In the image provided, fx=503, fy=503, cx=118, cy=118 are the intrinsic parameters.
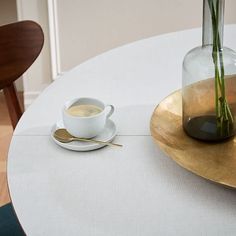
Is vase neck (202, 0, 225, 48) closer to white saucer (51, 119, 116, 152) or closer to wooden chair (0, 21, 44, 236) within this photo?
white saucer (51, 119, 116, 152)

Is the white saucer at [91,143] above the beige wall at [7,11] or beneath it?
above

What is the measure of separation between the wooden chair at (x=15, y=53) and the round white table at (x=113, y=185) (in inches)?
6.0

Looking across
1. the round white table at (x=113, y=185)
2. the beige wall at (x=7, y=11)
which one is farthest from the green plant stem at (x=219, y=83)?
the beige wall at (x=7, y=11)

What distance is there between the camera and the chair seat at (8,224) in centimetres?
101

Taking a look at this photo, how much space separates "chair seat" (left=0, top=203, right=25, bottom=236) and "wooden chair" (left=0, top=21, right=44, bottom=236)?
10.3 inches

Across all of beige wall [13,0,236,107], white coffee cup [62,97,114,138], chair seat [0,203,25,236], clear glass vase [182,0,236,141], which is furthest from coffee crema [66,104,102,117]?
beige wall [13,0,236,107]

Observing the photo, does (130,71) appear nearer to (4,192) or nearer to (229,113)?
(229,113)

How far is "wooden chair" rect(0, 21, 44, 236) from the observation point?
1187 millimetres

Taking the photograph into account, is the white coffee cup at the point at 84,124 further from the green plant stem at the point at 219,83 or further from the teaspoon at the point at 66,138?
the green plant stem at the point at 219,83

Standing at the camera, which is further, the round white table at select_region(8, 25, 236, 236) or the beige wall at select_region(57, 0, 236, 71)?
the beige wall at select_region(57, 0, 236, 71)

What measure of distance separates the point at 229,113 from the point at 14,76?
56cm

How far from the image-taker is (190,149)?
813mm

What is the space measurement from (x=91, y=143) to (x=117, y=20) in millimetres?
1652

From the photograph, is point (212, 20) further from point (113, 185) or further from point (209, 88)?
point (113, 185)
